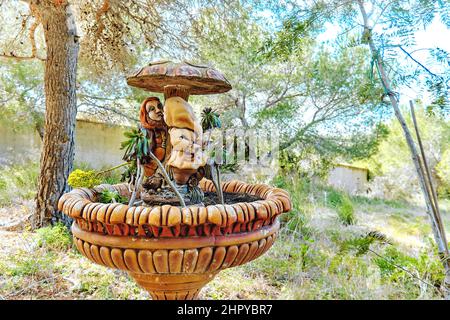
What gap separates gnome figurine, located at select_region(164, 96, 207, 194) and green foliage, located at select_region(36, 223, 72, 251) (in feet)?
5.34

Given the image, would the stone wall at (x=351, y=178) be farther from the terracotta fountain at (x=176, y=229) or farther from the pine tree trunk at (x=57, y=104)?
the terracotta fountain at (x=176, y=229)

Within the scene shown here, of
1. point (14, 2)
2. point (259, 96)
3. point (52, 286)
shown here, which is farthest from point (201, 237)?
point (14, 2)

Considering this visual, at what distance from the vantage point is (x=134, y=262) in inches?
37.7

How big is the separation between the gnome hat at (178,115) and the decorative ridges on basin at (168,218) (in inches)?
15.2

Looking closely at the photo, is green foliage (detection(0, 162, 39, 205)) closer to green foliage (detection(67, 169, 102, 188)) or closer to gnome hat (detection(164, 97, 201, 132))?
green foliage (detection(67, 169, 102, 188))

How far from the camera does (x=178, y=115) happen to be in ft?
3.92

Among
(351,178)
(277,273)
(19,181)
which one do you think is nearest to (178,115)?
(277,273)

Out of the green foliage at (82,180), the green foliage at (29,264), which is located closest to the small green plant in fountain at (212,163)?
the green foliage at (82,180)

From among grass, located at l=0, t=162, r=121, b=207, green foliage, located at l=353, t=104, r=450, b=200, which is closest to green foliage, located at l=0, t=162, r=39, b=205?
grass, located at l=0, t=162, r=121, b=207

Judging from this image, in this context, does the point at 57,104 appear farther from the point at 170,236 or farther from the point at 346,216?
the point at 346,216

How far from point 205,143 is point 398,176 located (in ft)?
18.5

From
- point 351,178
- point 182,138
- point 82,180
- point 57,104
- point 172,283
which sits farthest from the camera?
point 351,178

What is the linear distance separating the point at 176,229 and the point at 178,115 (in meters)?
0.47

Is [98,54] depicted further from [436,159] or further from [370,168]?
[370,168]
